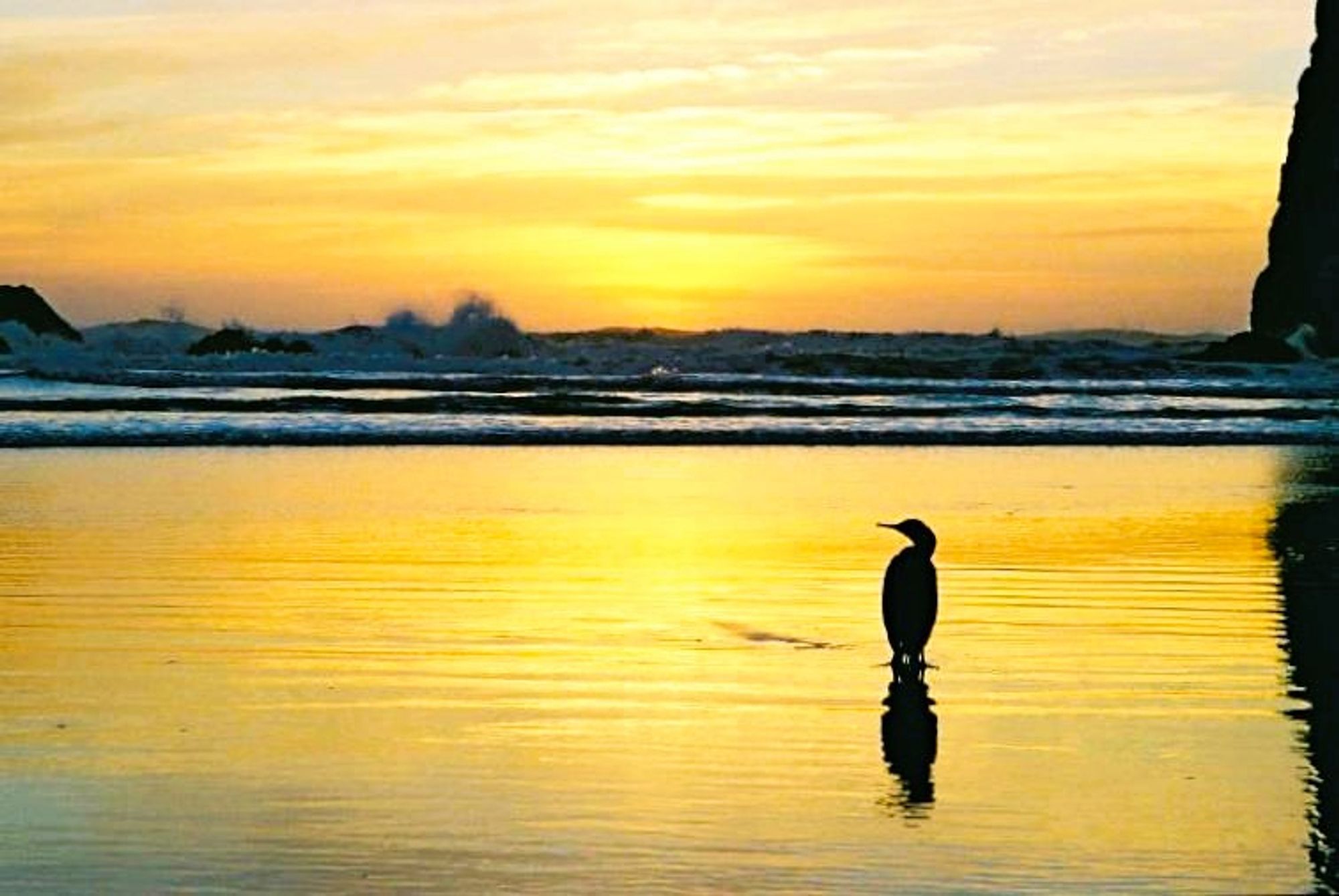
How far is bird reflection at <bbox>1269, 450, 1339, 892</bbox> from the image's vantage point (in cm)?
680

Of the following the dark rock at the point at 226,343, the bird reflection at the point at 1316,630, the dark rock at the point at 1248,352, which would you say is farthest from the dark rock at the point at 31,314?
the bird reflection at the point at 1316,630

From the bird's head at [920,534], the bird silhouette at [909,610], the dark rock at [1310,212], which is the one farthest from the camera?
the dark rock at [1310,212]

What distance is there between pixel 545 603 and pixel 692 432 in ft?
53.7

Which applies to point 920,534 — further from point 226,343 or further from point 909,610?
point 226,343

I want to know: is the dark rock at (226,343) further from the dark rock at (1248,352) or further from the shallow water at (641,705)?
the shallow water at (641,705)

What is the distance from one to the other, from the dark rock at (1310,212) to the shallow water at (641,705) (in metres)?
70.4

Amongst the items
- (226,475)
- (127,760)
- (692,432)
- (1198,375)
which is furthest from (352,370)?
(127,760)

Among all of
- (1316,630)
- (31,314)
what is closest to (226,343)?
(31,314)

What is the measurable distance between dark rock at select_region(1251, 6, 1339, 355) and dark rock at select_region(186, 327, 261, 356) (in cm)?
3842

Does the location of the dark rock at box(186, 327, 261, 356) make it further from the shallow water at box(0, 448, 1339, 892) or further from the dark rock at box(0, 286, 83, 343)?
the shallow water at box(0, 448, 1339, 892)

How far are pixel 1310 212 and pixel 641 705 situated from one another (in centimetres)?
8407

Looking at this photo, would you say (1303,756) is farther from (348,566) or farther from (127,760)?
(348,566)

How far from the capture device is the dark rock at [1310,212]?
84938 mm

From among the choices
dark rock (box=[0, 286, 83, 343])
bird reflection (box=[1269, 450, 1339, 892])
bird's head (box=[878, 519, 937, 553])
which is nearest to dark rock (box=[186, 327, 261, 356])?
dark rock (box=[0, 286, 83, 343])
